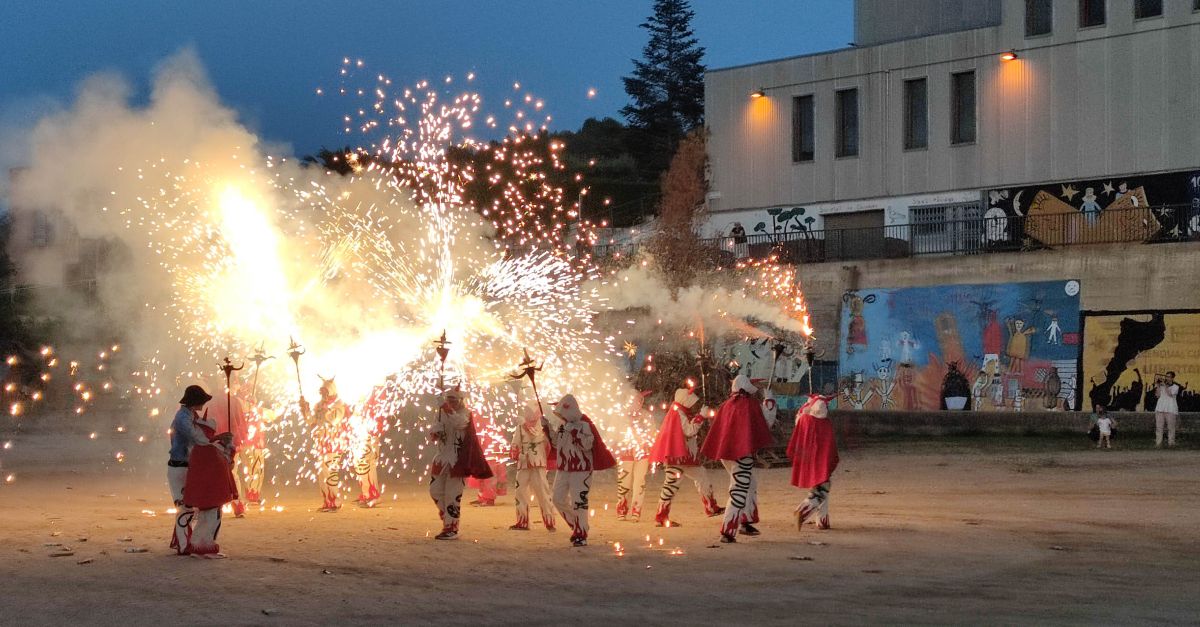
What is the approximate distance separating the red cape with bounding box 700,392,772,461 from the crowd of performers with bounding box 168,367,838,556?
1cm

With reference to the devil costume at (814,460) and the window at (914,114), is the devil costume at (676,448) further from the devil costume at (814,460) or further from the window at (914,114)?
the window at (914,114)

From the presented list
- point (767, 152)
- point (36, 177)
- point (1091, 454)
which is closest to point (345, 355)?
point (36, 177)

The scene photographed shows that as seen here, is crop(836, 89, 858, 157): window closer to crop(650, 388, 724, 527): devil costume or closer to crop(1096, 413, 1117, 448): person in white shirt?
crop(1096, 413, 1117, 448): person in white shirt

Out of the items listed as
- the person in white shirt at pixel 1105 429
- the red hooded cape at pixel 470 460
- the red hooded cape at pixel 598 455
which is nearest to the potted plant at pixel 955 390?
the person in white shirt at pixel 1105 429

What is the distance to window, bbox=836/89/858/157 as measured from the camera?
37.3 m

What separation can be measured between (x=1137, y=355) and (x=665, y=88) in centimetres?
3907

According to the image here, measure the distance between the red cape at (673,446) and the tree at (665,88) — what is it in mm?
49295

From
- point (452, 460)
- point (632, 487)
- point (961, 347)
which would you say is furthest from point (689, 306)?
point (961, 347)

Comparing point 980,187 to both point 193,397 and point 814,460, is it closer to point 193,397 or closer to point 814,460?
point 814,460

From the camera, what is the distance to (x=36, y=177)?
63.5 feet

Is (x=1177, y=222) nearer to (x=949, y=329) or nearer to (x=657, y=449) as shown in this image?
(x=949, y=329)

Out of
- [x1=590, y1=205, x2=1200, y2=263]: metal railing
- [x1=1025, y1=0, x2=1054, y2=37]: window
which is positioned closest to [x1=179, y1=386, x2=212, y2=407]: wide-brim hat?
[x1=590, y1=205, x2=1200, y2=263]: metal railing

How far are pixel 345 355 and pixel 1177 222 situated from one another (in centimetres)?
2096

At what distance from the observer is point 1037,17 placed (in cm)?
3409
